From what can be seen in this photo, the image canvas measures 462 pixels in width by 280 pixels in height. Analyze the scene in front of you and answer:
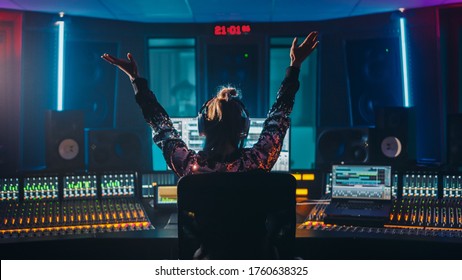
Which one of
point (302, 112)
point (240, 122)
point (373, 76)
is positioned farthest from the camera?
Result: point (302, 112)

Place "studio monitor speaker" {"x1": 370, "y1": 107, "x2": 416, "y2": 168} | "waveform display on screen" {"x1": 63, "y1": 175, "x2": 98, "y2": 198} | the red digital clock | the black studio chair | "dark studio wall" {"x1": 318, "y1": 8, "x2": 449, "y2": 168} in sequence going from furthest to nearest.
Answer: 1. the red digital clock
2. "dark studio wall" {"x1": 318, "y1": 8, "x2": 449, "y2": 168}
3. "studio monitor speaker" {"x1": 370, "y1": 107, "x2": 416, "y2": 168}
4. "waveform display on screen" {"x1": 63, "y1": 175, "x2": 98, "y2": 198}
5. the black studio chair

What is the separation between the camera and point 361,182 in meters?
3.15

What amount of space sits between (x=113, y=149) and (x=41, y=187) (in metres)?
0.57

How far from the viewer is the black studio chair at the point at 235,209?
6.03 feet

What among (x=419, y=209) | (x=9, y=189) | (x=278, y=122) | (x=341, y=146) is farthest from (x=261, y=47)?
Result: (x=278, y=122)

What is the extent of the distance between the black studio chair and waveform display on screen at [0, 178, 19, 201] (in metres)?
1.55

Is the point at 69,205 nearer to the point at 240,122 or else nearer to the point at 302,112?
the point at 240,122

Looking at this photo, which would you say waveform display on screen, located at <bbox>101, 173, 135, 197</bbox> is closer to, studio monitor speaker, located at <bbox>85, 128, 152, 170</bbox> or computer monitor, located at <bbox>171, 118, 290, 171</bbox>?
studio monitor speaker, located at <bbox>85, 128, 152, 170</bbox>

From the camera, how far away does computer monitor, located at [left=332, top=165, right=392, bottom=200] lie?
3.12 m

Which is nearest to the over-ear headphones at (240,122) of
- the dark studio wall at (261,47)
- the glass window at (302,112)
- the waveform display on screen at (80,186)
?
the waveform display on screen at (80,186)

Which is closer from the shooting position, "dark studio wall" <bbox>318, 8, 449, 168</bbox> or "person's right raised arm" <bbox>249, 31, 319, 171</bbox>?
"person's right raised arm" <bbox>249, 31, 319, 171</bbox>

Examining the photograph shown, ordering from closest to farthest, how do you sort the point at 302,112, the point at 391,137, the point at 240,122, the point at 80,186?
the point at 240,122, the point at 80,186, the point at 391,137, the point at 302,112

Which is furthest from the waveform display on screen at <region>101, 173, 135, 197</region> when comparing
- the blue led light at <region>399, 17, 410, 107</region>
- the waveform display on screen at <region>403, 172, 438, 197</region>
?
the blue led light at <region>399, 17, 410, 107</region>
